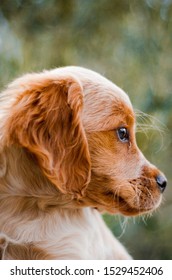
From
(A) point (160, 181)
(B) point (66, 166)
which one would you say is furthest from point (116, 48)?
(B) point (66, 166)

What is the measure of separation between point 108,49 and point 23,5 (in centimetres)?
39

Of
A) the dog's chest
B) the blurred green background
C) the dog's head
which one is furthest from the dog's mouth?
the blurred green background

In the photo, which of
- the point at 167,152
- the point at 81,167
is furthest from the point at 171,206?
the point at 81,167

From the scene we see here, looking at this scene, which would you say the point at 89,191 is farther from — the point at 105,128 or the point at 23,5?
the point at 23,5

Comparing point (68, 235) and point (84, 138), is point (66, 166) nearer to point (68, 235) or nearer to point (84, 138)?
point (84, 138)

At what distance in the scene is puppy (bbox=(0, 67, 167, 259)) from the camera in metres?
1.61

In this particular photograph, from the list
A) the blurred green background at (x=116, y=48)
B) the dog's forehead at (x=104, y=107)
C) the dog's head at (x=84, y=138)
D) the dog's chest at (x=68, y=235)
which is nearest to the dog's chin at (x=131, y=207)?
the dog's head at (x=84, y=138)

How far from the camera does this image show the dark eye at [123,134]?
1738mm

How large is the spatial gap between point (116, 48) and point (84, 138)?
0.85 m

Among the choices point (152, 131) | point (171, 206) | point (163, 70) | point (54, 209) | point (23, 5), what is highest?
point (23, 5)

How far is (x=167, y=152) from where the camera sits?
2.40m

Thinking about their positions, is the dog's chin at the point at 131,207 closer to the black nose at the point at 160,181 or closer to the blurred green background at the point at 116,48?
the black nose at the point at 160,181

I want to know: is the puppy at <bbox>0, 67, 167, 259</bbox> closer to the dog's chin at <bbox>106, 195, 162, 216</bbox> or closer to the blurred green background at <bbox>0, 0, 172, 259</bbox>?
the dog's chin at <bbox>106, 195, 162, 216</bbox>

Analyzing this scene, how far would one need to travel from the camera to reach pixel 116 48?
7.81 ft
